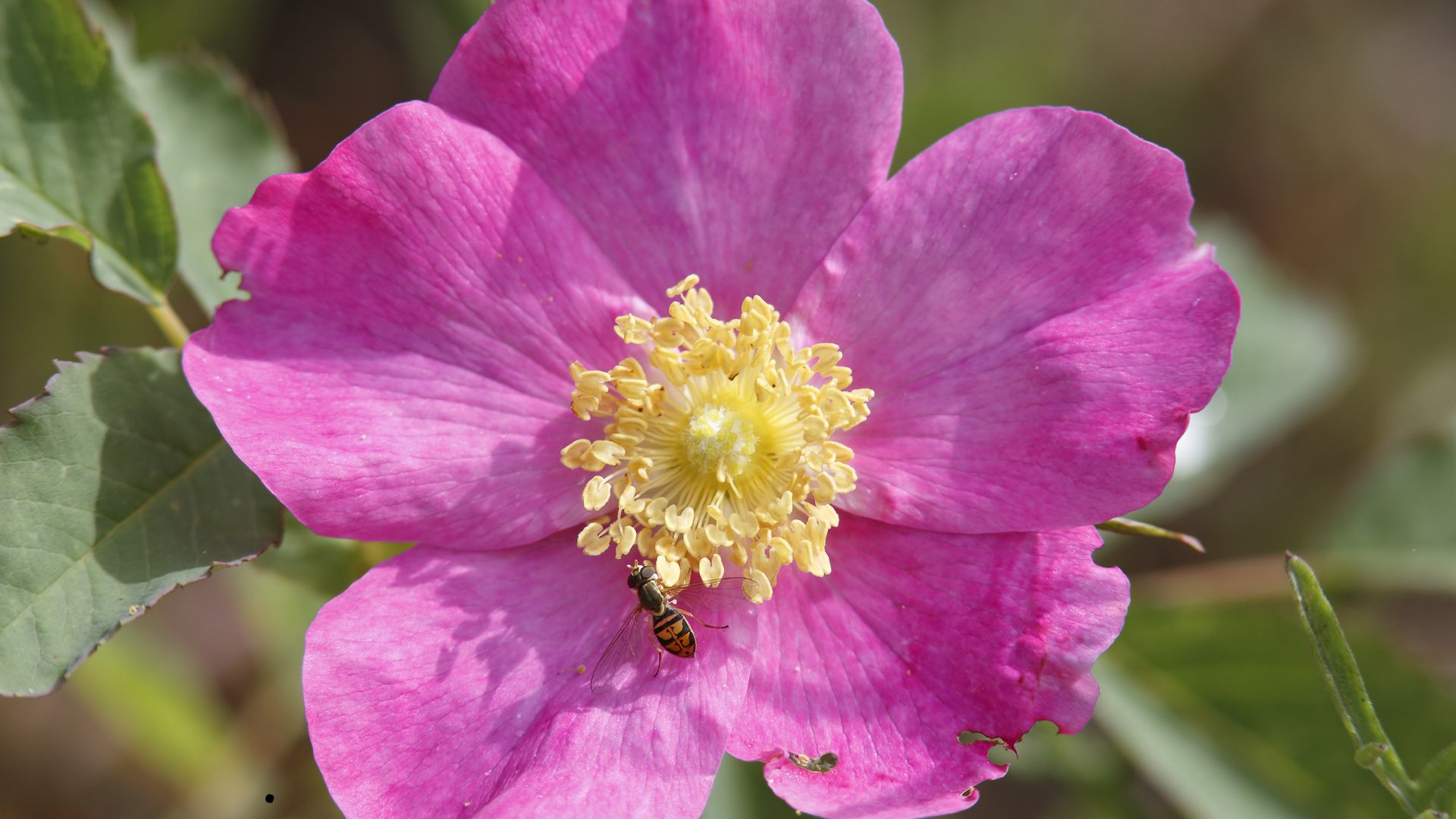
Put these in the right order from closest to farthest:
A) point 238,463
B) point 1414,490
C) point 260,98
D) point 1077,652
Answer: point 1077,652 → point 238,463 → point 260,98 → point 1414,490

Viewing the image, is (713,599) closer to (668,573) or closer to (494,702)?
(668,573)

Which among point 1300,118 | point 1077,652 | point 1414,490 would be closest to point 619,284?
point 1077,652

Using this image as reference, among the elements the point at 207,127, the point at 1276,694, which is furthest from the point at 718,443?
the point at 1276,694

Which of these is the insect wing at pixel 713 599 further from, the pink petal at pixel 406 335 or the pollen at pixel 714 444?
the pink petal at pixel 406 335

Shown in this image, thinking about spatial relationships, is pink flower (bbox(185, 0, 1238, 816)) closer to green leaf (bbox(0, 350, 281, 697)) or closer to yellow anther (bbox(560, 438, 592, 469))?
yellow anther (bbox(560, 438, 592, 469))

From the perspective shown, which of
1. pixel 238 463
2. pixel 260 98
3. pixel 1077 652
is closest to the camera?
pixel 1077 652

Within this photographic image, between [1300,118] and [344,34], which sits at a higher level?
[1300,118]

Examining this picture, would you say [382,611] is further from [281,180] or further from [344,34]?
[344,34]
